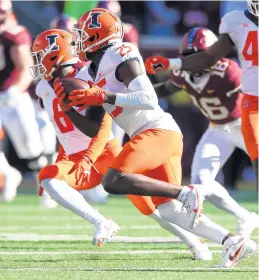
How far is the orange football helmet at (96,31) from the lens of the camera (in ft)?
17.9

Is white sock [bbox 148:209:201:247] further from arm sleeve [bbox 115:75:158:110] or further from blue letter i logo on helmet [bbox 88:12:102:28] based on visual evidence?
blue letter i logo on helmet [bbox 88:12:102:28]

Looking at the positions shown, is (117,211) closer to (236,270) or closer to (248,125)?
(248,125)

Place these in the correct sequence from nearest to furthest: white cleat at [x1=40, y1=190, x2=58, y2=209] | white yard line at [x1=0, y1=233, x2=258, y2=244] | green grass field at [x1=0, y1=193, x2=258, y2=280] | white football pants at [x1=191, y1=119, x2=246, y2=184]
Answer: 1. green grass field at [x1=0, y1=193, x2=258, y2=280]
2. white yard line at [x1=0, y1=233, x2=258, y2=244]
3. white football pants at [x1=191, y1=119, x2=246, y2=184]
4. white cleat at [x1=40, y1=190, x2=58, y2=209]

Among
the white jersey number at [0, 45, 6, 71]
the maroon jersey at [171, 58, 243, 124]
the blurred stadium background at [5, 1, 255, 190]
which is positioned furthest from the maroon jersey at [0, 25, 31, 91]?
the maroon jersey at [171, 58, 243, 124]

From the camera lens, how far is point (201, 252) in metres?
5.58

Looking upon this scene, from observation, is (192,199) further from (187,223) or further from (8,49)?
(8,49)

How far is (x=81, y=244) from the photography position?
20.9 ft

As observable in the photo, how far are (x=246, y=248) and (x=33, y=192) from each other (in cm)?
671

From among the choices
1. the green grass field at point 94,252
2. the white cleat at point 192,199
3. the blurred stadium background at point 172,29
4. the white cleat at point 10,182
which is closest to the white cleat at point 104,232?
the green grass field at point 94,252

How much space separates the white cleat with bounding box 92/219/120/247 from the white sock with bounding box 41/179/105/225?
0.47 feet

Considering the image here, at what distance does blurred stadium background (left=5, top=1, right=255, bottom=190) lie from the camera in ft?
41.2

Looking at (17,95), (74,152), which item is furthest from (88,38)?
(17,95)

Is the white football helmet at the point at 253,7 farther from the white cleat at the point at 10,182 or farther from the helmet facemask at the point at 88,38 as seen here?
the white cleat at the point at 10,182

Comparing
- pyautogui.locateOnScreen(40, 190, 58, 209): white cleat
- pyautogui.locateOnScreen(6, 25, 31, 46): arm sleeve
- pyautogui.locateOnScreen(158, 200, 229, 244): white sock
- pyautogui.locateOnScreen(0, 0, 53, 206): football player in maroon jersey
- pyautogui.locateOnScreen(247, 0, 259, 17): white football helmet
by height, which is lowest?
pyautogui.locateOnScreen(40, 190, 58, 209): white cleat
